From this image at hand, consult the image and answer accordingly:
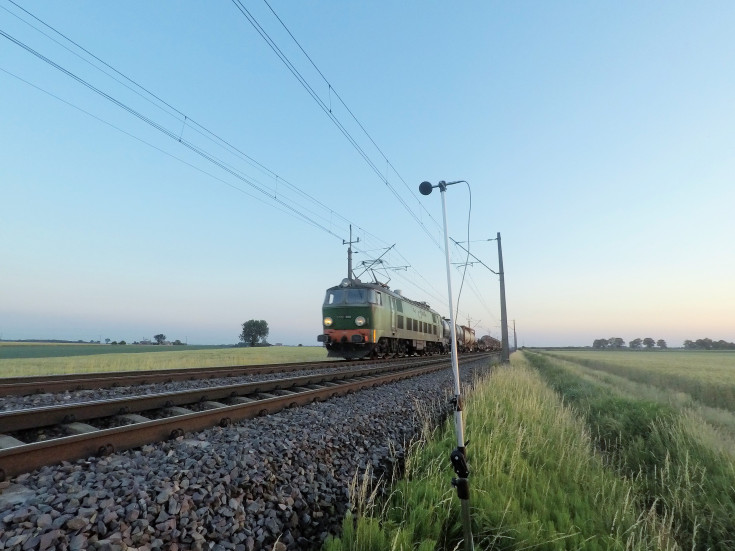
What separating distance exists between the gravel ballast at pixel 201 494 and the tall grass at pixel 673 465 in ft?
10.3

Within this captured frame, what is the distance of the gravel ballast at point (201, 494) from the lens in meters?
2.47

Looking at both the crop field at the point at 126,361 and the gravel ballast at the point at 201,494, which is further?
the crop field at the point at 126,361

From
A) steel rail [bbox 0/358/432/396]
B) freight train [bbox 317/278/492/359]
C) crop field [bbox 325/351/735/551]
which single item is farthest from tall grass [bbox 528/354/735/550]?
freight train [bbox 317/278/492/359]

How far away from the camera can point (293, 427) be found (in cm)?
529

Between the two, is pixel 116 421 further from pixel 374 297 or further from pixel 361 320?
pixel 374 297

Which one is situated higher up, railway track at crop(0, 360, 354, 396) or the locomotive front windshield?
the locomotive front windshield

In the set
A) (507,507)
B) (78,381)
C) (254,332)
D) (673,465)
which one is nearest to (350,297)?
(78,381)

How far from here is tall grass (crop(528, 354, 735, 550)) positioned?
4.71m

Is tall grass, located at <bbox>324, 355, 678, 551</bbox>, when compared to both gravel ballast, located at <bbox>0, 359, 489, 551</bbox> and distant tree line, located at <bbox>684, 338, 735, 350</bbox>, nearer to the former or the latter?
gravel ballast, located at <bbox>0, 359, 489, 551</bbox>

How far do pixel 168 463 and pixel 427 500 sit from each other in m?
2.41

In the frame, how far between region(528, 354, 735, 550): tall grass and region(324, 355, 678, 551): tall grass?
Answer: 0.52 meters

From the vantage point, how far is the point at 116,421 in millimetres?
5340

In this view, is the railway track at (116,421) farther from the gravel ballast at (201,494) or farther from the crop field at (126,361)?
the crop field at (126,361)

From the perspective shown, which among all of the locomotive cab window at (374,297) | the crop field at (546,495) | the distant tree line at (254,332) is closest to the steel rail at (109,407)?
the crop field at (546,495)
